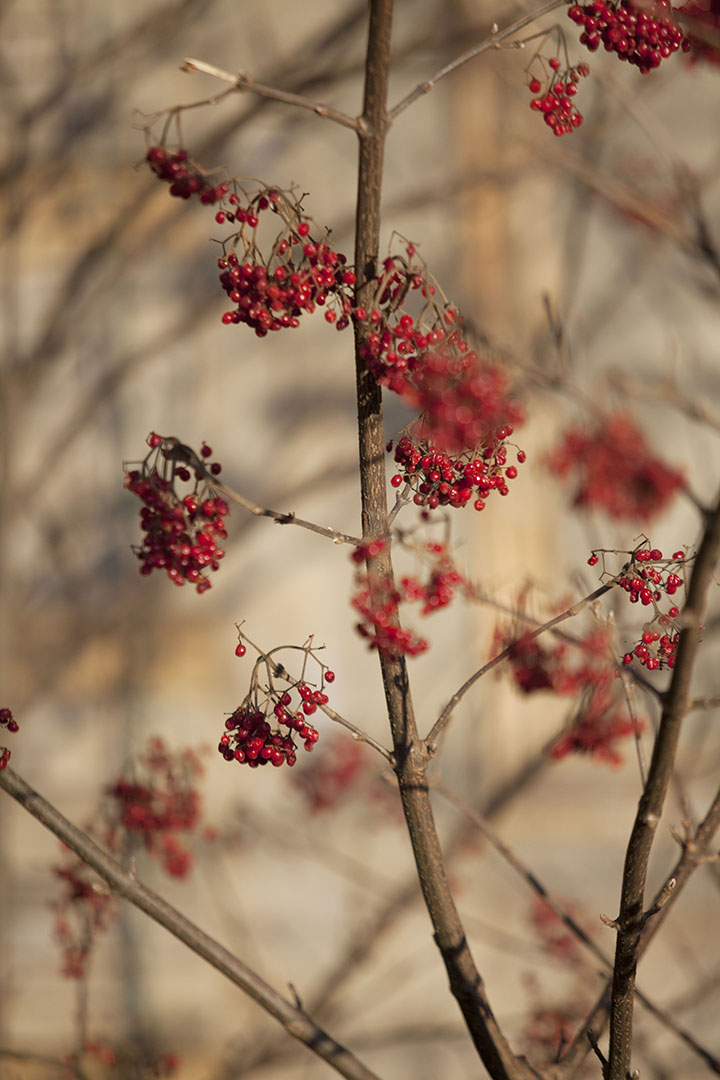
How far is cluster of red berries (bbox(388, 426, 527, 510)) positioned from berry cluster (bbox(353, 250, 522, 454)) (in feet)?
0.10

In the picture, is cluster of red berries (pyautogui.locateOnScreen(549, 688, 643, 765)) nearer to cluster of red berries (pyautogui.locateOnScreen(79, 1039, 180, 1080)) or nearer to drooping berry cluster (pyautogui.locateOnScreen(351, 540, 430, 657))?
drooping berry cluster (pyautogui.locateOnScreen(351, 540, 430, 657))

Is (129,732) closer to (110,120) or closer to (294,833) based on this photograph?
(294,833)

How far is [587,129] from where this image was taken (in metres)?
2.26

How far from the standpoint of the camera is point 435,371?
1.97 ft

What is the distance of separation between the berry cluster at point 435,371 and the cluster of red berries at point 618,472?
75 centimetres

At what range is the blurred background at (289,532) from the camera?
95.8 inches

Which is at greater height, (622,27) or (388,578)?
(622,27)

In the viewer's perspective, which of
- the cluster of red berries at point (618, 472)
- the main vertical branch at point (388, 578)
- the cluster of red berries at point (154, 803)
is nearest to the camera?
the main vertical branch at point (388, 578)

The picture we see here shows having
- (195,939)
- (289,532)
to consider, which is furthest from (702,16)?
(289,532)

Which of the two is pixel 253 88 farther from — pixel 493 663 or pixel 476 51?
pixel 493 663

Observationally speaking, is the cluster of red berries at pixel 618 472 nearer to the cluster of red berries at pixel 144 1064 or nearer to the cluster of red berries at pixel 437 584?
the cluster of red berries at pixel 437 584

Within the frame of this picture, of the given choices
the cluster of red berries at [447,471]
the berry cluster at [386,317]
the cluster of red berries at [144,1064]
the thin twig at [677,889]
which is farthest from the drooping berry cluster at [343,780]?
the berry cluster at [386,317]

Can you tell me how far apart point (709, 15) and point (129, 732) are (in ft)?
7.85

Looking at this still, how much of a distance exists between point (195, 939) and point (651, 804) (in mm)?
407
